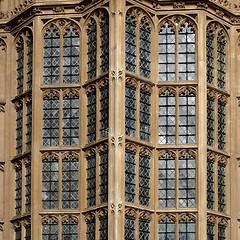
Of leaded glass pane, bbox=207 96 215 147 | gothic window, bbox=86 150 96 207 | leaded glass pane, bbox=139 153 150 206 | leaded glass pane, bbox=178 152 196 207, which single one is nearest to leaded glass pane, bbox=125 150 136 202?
leaded glass pane, bbox=139 153 150 206

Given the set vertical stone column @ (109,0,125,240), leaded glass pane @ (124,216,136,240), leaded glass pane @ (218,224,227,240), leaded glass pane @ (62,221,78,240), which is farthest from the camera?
leaded glass pane @ (218,224,227,240)

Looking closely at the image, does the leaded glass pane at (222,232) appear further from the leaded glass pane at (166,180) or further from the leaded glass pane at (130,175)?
the leaded glass pane at (130,175)

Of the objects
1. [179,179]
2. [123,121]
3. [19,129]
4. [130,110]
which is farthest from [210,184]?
[19,129]

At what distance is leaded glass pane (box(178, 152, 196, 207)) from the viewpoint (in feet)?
126

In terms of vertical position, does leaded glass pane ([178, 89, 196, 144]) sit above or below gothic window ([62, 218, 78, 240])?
above

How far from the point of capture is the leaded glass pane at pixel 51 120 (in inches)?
1545

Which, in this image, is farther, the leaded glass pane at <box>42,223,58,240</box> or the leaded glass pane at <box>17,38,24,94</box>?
the leaded glass pane at <box>17,38,24,94</box>

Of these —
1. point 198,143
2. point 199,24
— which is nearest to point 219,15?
point 199,24

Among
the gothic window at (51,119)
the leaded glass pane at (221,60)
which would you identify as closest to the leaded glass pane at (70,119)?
the gothic window at (51,119)

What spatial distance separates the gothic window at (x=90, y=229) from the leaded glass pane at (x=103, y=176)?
29.1 inches

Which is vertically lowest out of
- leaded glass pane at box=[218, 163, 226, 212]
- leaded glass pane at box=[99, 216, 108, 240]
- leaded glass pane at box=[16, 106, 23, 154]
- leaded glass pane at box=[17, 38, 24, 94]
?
leaded glass pane at box=[99, 216, 108, 240]

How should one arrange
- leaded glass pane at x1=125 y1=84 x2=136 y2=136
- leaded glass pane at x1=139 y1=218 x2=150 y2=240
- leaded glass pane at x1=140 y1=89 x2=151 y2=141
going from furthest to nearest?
leaded glass pane at x1=140 y1=89 x2=151 y2=141 < leaded glass pane at x1=125 y1=84 x2=136 y2=136 < leaded glass pane at x1=139 y1=218 x2=150 y2=240

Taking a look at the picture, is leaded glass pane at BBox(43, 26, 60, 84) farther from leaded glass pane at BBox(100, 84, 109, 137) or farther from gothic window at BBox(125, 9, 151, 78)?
gothic window at BBox(125, 9, 151, 78)

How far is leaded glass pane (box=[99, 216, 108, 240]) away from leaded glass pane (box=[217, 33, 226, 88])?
627 centimetres
